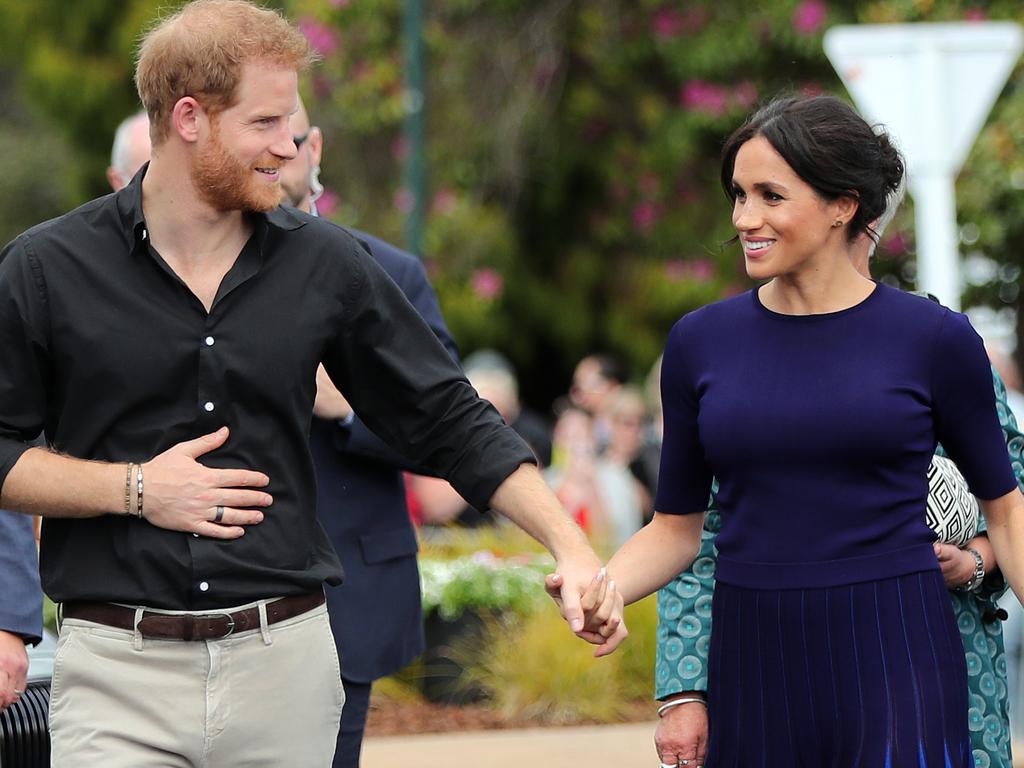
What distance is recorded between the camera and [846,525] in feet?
11.4

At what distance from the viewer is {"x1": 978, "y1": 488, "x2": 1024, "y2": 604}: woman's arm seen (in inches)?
143

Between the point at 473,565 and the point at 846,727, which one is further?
the point at 473,565

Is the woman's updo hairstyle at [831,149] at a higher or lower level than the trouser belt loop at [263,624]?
higher

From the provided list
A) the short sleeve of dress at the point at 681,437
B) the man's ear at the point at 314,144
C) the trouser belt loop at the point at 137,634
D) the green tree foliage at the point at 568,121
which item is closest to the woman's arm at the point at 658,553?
the short sleeve of dress at the point at 681,437

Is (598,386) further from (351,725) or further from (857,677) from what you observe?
(857,677)

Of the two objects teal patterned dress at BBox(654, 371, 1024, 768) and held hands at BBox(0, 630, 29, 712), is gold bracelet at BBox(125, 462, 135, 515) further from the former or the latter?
teal patterned dress at BBox(654, 371, 1024, 768)

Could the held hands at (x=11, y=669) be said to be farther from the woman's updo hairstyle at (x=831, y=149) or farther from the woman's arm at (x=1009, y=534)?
the woman's arm at (x=1009, y=534)

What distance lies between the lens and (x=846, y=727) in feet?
11.4

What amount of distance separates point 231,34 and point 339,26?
1157 cm

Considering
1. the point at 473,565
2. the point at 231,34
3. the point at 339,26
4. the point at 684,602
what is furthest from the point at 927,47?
the point at 339,26

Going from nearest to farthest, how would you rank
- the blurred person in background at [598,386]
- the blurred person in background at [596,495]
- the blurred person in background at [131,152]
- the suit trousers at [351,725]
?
the suit trousers at [351,725], the blurred person in background at [131,152], the blurred person in background at [596,495], the blurred person in background at [598,386]

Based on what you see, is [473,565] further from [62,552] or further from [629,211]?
[629,211]

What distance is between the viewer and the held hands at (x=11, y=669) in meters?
3.54

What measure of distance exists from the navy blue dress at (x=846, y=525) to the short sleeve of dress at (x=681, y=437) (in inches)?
4.8
